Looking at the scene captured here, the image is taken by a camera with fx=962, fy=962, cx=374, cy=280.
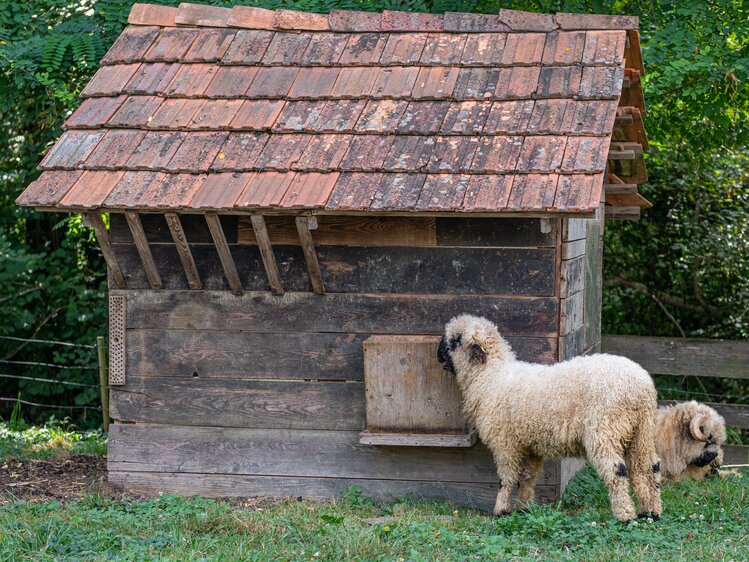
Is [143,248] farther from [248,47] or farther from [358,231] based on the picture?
[248,47]

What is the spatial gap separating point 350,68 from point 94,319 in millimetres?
6852

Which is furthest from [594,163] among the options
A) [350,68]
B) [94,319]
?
[94,319]

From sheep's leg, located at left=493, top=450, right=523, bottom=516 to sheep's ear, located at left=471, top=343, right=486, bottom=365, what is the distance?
2.31 ft

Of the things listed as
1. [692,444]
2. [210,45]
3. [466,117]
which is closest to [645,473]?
[692,444]

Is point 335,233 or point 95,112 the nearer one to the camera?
point 335,233

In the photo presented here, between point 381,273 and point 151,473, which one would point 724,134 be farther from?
point 151,473

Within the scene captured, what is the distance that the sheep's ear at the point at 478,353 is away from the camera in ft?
23.7

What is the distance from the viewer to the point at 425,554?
6035mm

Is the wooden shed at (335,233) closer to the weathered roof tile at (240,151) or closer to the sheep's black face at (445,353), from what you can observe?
the weathered roof tile at (240,151)

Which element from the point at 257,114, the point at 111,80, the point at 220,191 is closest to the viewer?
the point at 220,191

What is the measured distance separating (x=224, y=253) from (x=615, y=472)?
136 inches

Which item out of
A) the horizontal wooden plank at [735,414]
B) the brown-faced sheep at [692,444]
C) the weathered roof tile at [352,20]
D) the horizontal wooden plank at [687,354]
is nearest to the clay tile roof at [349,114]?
the weathered roof tile at [352,20]

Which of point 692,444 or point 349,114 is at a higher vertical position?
point 349,114

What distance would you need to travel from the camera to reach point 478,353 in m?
7.22
